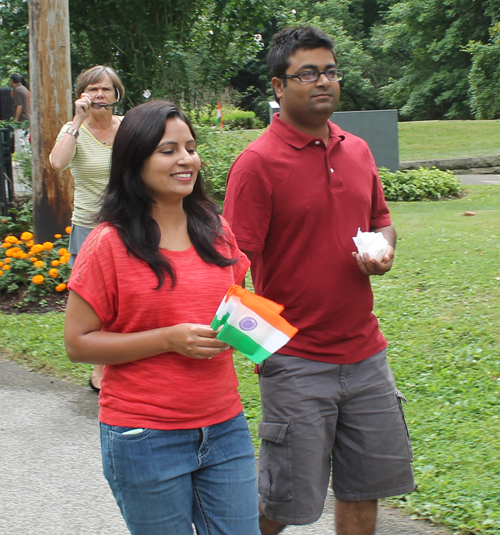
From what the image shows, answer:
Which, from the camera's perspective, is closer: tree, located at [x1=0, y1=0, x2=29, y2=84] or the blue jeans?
the blue jeans

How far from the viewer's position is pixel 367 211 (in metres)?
2.80

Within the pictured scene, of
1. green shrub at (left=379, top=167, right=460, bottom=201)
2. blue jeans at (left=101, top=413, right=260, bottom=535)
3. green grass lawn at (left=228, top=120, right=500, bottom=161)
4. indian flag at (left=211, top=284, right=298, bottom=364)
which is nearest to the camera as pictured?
indian flag at (left=211, top=284, right=298, bottom=364)

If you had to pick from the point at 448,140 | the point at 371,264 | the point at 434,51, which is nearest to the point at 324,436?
the point at 371,264

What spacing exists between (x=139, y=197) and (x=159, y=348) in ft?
1.57

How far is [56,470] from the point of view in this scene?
397 centimetres

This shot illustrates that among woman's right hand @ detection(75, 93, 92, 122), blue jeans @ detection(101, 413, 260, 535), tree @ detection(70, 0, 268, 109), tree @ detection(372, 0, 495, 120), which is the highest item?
tree @ detection(372, 0, 495, 120)

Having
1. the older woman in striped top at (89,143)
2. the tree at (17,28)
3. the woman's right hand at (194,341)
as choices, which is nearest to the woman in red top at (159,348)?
the woman's right hand at (194,341)

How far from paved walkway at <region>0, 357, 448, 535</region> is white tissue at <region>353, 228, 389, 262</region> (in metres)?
1.37

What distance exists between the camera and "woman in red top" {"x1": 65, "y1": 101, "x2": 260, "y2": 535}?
81.1 inches

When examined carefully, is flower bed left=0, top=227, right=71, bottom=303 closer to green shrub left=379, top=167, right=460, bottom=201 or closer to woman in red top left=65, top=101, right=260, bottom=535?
woman in red top left=65, top=101, right=260, bottom=535

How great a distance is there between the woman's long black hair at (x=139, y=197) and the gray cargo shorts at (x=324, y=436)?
65 cm

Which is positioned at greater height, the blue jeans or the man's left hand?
the man's left hand

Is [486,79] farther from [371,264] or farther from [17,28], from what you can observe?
[371,264]

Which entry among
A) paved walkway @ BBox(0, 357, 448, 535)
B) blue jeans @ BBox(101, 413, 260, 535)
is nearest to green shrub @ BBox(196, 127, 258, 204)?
paved walkway @ BBox(0, 357, 448, 535)
